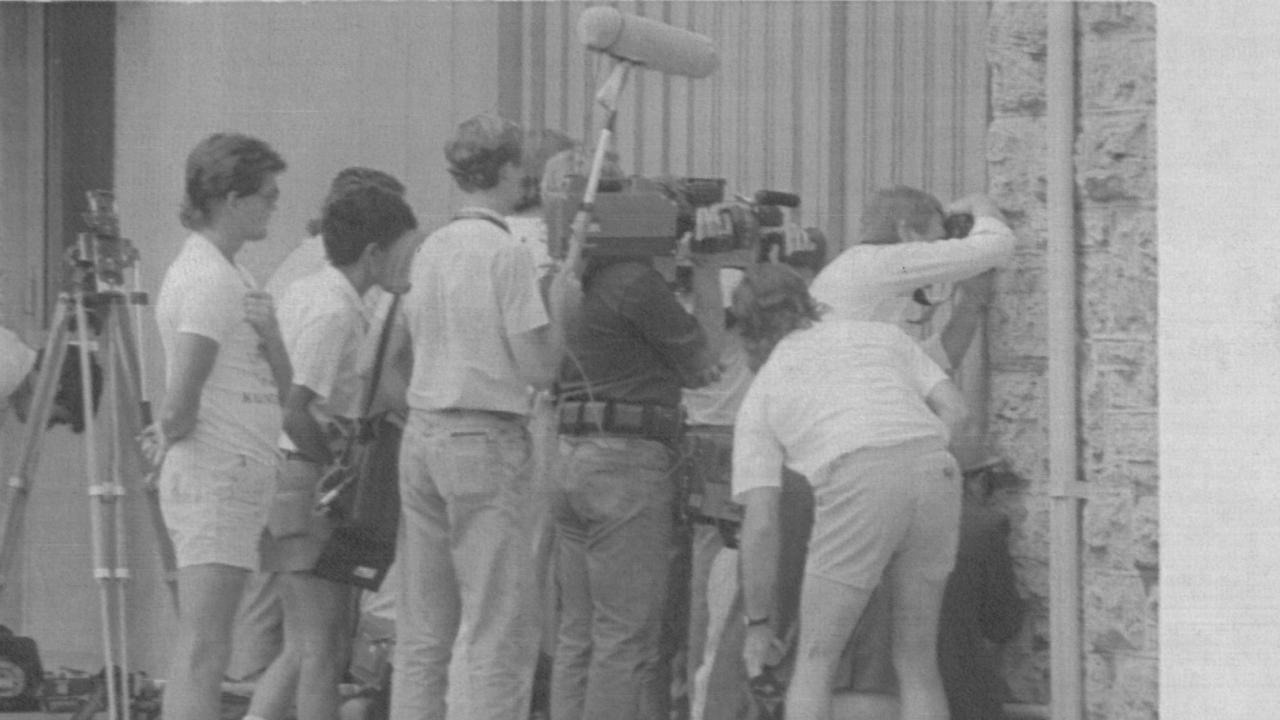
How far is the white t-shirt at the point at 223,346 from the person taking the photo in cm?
653

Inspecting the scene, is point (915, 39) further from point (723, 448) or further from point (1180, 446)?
point (1180, 446)

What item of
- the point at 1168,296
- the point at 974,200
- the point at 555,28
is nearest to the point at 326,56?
the point at 555,28

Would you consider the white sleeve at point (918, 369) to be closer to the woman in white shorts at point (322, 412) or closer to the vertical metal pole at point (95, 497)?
the woman in white shorts at point (322, 412)

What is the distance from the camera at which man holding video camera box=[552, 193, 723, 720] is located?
22.9ft

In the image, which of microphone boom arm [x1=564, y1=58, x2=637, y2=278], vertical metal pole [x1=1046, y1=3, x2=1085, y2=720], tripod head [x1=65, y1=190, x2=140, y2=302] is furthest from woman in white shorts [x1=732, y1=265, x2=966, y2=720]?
tripod head [x1=65, y1=190, x2=140, y2=302]

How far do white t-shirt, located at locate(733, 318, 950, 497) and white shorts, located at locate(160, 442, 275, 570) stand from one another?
3.77ft

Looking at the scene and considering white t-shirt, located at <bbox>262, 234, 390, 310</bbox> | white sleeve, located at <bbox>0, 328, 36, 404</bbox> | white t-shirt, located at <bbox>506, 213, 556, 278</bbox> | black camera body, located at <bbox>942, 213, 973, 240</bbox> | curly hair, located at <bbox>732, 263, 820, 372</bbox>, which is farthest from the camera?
white t-shirt, located at <bbox>262, 234, 390, 310</bbox>

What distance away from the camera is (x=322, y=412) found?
7090mm

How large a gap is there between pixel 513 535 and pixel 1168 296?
1.81 metres

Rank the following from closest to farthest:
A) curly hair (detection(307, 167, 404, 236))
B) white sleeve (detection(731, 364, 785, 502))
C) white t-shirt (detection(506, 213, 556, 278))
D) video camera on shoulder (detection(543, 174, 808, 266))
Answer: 1. white sleeve (detection(731, 364, 785, 502))
2. video camera on shoulder (detection(543, 174, 808, 266))
3. curly hair (detection(307, 167, 404, 236))
4. white t-shirt (detection(506, 213, 556, 278))

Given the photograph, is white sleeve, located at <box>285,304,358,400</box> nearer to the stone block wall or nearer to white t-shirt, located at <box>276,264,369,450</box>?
white t-shirt, located at <box>276,264,369,450</box>

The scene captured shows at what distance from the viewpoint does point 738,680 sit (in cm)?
722

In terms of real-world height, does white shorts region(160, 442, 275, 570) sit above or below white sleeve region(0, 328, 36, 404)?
below

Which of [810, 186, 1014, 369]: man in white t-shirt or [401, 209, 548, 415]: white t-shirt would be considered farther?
[810, 186, 1014, 369]: man in white t-shirt
